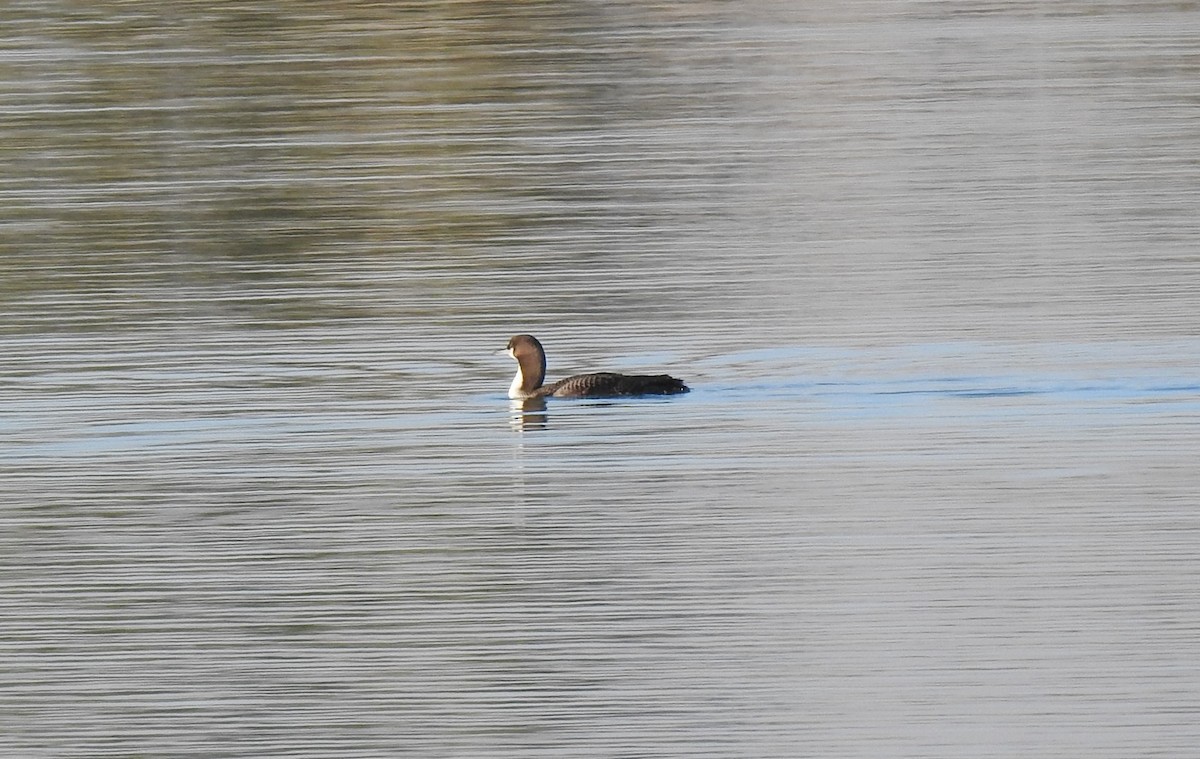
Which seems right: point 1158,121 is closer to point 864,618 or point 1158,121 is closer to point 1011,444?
point 1011,444

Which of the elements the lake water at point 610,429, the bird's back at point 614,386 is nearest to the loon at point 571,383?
the bird's back at point 614,386

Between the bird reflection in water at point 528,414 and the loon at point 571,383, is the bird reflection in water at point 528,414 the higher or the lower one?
the lower one

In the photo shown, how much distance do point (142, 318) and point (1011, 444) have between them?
686 cm

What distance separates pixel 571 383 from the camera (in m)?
15.7

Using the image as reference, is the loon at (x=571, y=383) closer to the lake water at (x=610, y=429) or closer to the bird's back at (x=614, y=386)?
the bird's back at (x=614, y=386)

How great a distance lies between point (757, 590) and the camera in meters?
11.3

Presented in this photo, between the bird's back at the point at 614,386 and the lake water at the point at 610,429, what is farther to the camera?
the bird's back at the point at 614,386

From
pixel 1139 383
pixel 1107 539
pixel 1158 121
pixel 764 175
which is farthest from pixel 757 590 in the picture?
pixel 1158 121

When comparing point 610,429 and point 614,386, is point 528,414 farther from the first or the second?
point 610,429

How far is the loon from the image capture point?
15375 mm

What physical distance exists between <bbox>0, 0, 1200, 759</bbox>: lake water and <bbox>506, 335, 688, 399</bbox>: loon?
4.6 inches

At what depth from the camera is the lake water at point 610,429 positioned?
10.0m

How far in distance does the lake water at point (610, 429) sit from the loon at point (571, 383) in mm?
116

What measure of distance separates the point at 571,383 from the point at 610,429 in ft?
2.63
